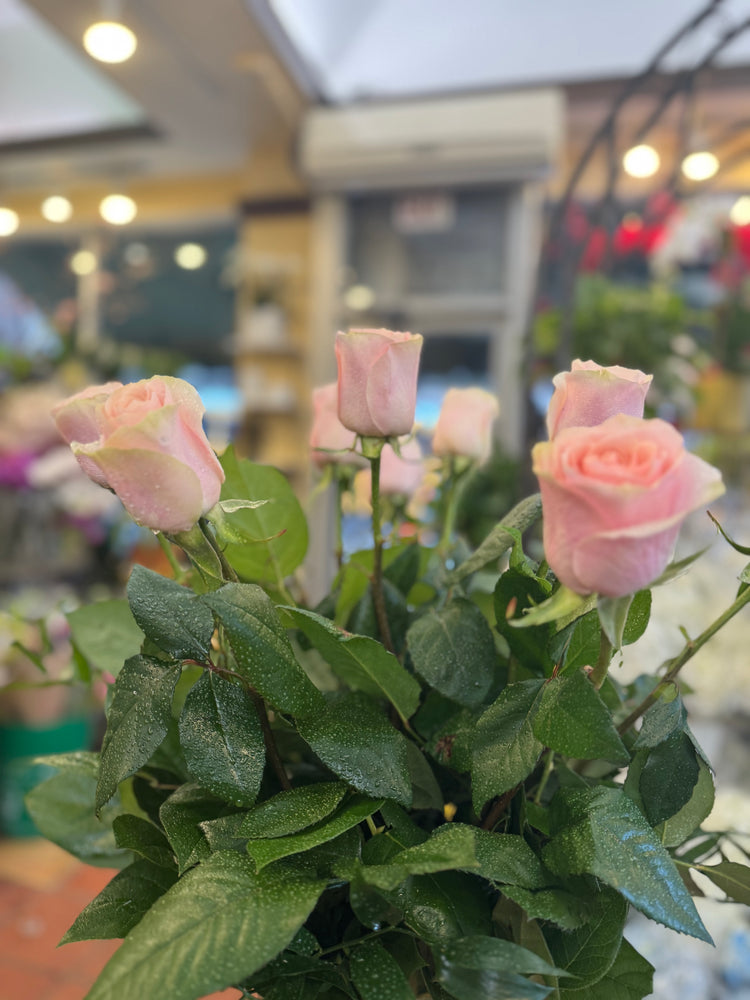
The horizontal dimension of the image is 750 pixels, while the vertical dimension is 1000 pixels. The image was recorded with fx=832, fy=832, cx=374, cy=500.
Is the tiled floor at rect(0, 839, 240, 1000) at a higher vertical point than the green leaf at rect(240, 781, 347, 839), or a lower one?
lower

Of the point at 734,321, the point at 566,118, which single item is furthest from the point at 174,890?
the point at 566,118

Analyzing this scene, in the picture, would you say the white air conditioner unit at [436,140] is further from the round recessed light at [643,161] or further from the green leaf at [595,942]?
the green leaf at [595,942]

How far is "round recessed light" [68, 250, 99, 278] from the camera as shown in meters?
Result: 5.94

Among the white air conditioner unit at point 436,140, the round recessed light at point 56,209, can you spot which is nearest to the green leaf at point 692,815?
the white air conditioner unit at point 436,140

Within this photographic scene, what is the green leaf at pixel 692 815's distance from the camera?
1.50 ft

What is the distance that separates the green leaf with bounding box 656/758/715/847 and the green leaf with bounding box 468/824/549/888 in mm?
99

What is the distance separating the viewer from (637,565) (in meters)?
0.32

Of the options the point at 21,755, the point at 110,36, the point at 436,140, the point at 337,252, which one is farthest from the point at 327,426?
the point at 337,252

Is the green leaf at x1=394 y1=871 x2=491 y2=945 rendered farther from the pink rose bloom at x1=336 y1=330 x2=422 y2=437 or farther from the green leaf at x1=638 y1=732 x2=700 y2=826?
the pink rose bloom at x1=336 y1=330 x2=422 y2=437

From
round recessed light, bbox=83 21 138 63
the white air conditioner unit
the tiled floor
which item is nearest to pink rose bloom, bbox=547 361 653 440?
the tiled floor

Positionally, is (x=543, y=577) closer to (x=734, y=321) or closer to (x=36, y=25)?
(x=734, y=321)

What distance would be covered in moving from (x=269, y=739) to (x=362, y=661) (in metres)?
0.06

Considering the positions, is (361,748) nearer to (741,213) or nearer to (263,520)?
(263,520)

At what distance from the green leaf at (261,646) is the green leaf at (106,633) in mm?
194
